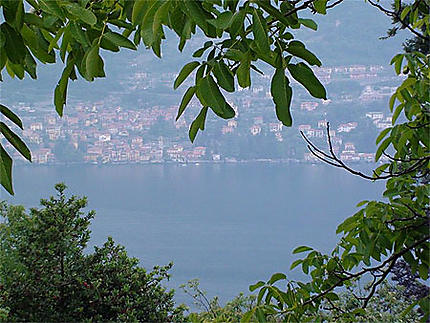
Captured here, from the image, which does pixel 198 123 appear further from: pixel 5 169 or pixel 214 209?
pixel 214 209

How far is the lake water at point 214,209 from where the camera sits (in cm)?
431

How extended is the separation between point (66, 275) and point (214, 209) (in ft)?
8.88

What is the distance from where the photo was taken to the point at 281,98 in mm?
467

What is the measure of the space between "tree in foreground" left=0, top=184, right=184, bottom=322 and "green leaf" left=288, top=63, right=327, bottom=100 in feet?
5.90

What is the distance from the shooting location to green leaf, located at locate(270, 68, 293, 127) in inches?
18.3

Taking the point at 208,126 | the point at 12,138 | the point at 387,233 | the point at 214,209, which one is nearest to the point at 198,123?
the point at 12,138

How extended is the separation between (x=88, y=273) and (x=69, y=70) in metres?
1.83

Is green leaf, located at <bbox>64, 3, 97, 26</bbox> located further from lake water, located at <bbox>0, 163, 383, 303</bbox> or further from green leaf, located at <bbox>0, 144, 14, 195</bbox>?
lake water, located at <bbox>0, 163, 383, 303</bbox>

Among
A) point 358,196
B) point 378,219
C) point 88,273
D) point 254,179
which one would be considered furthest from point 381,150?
point 254,179

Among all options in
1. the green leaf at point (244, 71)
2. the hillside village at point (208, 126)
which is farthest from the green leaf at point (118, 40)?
the hillside village at point (208, 126)

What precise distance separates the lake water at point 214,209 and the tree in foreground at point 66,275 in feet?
6.11

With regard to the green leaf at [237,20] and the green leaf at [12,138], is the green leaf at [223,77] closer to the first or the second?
the green leaf at [237,20]

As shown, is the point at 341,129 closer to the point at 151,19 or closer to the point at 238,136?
the point at 238,136

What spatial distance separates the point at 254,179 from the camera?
4.91 meters
